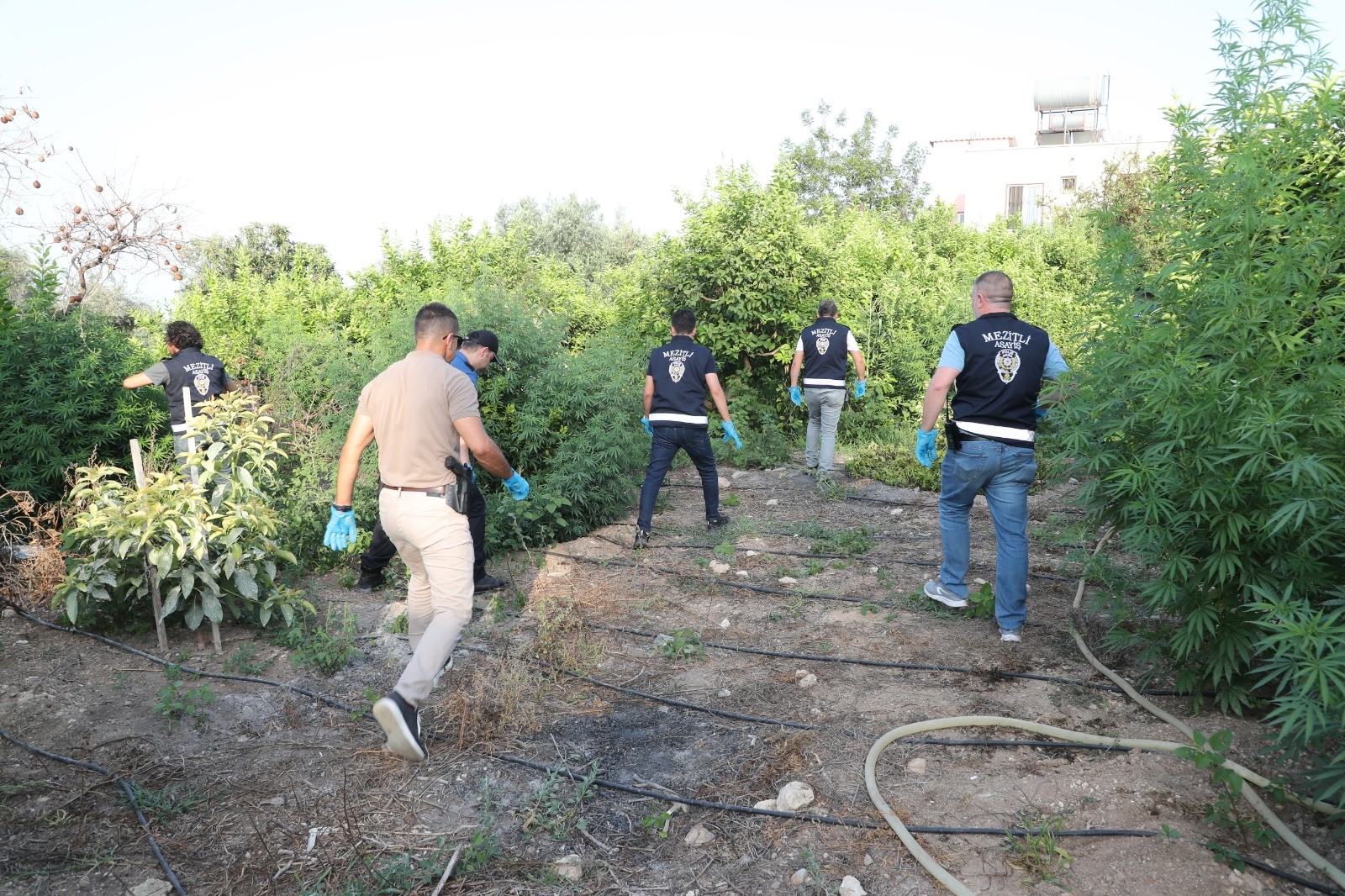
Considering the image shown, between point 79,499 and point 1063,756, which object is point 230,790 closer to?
point 79,499

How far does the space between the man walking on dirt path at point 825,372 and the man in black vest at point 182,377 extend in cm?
534

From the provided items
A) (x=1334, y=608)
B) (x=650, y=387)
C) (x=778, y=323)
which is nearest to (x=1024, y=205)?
(x=778, y=323)

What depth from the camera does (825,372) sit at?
29.3 ft

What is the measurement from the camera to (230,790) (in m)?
3.49

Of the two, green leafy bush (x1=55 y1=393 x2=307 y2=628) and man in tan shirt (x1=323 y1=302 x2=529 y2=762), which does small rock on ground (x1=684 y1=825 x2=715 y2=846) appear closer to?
man in tan shirt (x1=323 y1=302 x2=529 y2=762)

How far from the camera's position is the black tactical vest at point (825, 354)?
347 inches

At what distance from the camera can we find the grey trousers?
9008 mm

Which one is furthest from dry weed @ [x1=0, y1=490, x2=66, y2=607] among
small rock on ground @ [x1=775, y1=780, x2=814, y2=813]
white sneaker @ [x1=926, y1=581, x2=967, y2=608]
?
white sneaker @ [x1=926, y1=581, x2=967, y2=608]

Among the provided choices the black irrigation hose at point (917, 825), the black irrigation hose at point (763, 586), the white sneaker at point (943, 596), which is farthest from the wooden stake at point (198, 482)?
the white sneaker at point (943, 596)

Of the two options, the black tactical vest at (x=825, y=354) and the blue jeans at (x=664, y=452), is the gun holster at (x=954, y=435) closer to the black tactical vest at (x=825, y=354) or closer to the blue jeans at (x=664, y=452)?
the blue jeans at (x=664, y=452)

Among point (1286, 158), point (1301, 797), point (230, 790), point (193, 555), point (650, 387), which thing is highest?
point (1286, 158)

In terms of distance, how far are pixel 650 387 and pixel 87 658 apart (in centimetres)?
409

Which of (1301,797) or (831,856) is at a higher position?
(1301,797)

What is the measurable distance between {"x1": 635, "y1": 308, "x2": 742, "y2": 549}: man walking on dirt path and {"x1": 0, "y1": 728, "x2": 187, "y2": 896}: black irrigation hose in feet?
12.7
